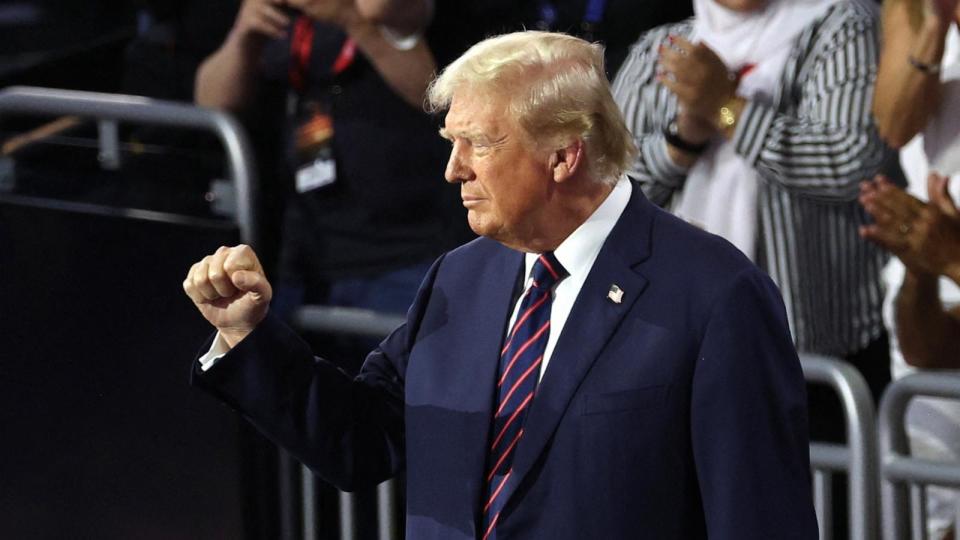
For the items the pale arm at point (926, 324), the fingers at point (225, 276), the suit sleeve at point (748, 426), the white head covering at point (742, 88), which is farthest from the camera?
the white head covering at point (742, 88)

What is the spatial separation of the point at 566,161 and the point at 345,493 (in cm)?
175

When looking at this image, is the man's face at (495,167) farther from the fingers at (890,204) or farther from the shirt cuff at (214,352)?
the fingers at (890,204)

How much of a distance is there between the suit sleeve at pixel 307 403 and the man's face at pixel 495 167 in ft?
0.99

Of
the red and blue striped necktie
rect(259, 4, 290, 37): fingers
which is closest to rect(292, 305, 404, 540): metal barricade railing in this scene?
rect(259, 4, 290, 37): fingers

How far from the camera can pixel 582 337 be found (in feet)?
7.95

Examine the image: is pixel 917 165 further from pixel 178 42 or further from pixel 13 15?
pixel 13 15

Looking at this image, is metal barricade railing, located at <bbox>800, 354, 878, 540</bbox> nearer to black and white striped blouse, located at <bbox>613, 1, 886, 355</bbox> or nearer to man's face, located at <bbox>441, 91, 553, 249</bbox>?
black and white striped blouse, located at <bbox>613, 1, 886, 355</bbox>

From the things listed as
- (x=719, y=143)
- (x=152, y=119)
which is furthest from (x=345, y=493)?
(x=719, y=143)

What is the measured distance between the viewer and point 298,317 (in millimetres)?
4066

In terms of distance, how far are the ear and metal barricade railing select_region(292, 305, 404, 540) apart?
1422mm

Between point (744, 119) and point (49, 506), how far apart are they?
6.16 feet

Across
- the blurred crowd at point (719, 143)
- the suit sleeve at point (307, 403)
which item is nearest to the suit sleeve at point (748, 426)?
the suit sleeve at point (307, 403)

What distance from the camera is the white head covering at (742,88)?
383 centimetres

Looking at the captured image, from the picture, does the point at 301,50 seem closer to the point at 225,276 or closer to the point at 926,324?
the point at 926,324
